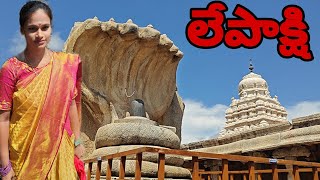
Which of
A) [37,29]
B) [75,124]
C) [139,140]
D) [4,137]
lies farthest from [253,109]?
[4,137]

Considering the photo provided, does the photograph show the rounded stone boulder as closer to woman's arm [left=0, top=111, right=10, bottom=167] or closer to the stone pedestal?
the stone pedestal

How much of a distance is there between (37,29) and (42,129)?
1.54ft

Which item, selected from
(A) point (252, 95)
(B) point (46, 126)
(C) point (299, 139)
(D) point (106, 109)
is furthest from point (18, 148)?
(A) point (252, 95)

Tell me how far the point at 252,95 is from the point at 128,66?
64.7 ft

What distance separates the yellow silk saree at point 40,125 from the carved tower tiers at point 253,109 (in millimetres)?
20016

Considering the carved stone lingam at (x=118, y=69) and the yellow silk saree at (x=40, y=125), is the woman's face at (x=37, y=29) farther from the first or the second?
the carved stone lingam at (x=118, y=69)

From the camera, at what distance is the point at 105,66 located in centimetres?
642

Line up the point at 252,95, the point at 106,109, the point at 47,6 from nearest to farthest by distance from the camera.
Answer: the point at 47,6
the point at 106,109
the point at 252,95

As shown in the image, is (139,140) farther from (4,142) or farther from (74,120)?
(4,142)

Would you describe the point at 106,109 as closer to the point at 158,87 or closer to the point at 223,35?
the point at 158,87

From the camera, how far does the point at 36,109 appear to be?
69.7 inches

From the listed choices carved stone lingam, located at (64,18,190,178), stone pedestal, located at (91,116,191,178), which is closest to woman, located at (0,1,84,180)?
stone pedestal, located at (91,116,191,178)

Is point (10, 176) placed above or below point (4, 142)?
below

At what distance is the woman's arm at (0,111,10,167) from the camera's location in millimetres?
1669
